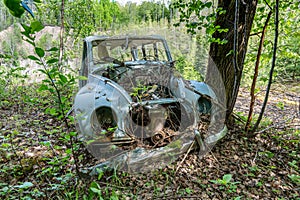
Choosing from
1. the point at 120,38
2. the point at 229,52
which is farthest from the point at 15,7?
the point at 120,38

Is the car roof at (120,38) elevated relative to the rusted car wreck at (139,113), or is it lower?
elevated

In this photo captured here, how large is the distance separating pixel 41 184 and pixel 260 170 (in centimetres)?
250

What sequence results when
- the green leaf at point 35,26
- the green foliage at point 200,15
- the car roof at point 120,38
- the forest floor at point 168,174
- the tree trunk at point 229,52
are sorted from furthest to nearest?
the car roof at point 120,38
the tree trunk at point 229,52
the green foliage at point 200,15
the forest floor at point 168,174
the green leaf at point 35,26

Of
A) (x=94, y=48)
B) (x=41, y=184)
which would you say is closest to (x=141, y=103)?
(x=41, y=184)

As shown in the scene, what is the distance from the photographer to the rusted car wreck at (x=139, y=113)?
243 cm

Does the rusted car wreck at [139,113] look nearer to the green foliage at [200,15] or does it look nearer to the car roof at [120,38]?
the car roof at [120,38]

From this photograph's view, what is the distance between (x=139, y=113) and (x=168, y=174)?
87cm

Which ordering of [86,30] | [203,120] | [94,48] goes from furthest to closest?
[86,30], [94,48], [203,120]

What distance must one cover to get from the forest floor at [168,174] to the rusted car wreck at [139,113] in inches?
7.1

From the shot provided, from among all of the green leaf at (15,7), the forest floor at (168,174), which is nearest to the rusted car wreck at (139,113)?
the forest floor at (168,174)

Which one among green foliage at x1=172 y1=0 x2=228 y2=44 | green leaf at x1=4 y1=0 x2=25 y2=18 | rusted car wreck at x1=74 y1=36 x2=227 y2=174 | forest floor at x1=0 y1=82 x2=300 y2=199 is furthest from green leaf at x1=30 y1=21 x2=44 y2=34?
green foliage at x1=172 y1=0 x2=228 y2=44

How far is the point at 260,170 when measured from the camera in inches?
100

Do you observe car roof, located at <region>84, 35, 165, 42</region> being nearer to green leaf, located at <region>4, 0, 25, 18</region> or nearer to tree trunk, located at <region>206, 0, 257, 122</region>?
tree trunk, located at <region>206, 0, 257, 122</region>

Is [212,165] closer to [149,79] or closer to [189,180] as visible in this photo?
[189,180]
